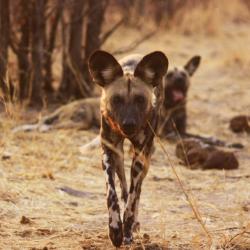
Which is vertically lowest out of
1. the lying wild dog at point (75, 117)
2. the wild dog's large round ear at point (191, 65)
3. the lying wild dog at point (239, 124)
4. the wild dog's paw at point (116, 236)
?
the lying wild dog at point (239, 124)

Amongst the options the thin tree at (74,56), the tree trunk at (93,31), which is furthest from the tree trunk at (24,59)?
the tree trunk at (93,31)

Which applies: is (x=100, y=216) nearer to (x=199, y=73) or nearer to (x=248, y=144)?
(x=248, y=144)

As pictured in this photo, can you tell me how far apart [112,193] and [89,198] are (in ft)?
4.00

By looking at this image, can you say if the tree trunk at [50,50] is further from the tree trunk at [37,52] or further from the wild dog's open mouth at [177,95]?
the wild dog's open mouth at [177,95]

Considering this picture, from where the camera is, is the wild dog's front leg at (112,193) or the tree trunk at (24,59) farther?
the tree trunk at (24,59)

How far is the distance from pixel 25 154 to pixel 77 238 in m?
2.07

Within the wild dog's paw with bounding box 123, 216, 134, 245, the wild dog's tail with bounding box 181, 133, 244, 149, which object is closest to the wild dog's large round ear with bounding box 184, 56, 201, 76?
the wild dog's tail with bounding box 181, 133, 244, 149

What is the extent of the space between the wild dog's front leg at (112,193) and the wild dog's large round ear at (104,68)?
30 centimetres

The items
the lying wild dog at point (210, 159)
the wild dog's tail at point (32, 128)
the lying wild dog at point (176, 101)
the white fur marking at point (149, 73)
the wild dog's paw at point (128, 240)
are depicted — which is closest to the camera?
the wild dog's paw at point (128, 240)

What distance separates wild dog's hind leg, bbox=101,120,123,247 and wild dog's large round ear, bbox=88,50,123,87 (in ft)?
0.85

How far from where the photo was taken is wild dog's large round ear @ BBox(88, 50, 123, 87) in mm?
3928

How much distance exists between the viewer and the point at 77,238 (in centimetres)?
396

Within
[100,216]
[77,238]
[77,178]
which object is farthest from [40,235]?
[77,178]

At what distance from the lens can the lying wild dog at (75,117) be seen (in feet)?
24.2
